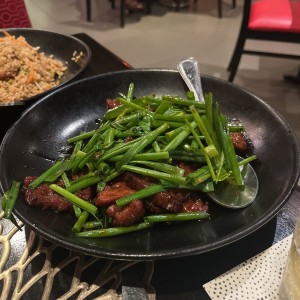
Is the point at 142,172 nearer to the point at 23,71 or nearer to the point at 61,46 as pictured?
the point at 23,71

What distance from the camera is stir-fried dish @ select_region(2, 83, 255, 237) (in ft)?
3.13

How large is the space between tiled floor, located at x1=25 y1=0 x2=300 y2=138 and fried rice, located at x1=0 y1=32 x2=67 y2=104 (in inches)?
77.0

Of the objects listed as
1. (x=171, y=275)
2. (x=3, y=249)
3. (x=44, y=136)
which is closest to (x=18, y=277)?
(x=3, y=249)

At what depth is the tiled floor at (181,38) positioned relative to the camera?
3449 mm

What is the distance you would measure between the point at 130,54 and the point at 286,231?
3280 millimetres

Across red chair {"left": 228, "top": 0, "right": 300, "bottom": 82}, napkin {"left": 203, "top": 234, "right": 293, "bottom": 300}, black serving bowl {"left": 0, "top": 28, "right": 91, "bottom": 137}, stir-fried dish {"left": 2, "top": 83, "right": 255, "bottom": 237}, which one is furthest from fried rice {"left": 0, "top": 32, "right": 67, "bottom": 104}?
red chair {"left": 228, "top": 0, "right": 300, "bottom": 82}

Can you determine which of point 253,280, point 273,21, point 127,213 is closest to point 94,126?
point 127,213

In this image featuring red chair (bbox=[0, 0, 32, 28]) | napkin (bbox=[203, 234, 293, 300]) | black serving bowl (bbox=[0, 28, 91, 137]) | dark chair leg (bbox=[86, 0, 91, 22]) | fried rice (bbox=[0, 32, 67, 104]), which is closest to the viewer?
napkin (bbox=[203, 234, 293, 300])

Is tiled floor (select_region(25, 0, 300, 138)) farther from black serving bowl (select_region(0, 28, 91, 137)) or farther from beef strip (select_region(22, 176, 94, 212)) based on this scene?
beef strip (select_region(22, 176, 94, 212))

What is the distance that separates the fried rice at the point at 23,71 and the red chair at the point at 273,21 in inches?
63.9

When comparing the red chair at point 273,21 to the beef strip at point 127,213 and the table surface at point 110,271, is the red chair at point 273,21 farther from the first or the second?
the beef strip at point 127,213

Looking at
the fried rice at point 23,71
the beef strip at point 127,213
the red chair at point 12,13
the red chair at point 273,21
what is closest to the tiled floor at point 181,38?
the red chair at point 273,21

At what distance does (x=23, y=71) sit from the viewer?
156 cm

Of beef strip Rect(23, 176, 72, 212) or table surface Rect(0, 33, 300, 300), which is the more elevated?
beef strip Rect(23, 176, 72, 212)
